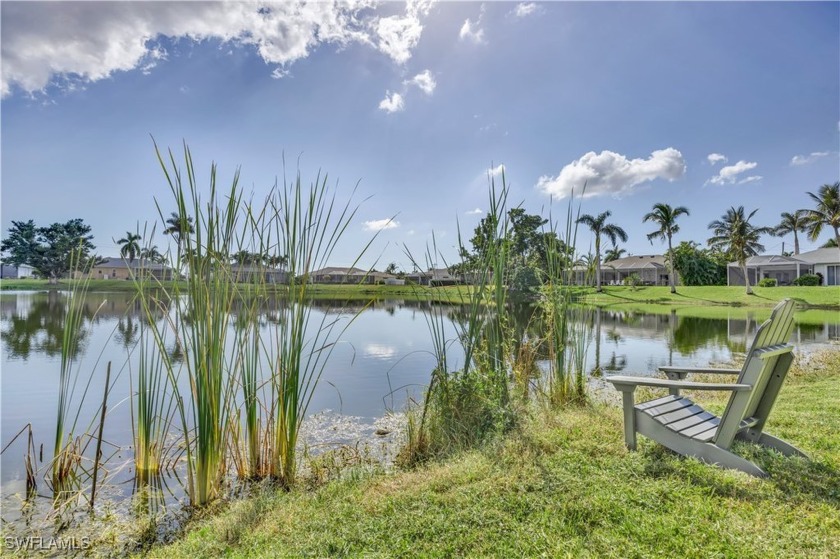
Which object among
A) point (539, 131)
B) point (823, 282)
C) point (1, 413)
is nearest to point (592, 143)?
point (539, 131)

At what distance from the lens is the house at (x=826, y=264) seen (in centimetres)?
3186

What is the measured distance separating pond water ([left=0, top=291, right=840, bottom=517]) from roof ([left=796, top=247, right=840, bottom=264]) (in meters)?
21.2

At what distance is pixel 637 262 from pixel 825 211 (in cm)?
1862

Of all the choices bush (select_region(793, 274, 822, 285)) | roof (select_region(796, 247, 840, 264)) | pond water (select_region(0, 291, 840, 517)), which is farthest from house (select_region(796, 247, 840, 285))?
pond water (select_region(0, 291, 840, 517))

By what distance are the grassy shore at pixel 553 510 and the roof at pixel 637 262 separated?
5005cm

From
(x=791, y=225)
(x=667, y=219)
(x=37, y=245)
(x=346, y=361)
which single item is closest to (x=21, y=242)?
(x=37, y=245)

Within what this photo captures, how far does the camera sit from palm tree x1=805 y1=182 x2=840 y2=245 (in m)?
31.1

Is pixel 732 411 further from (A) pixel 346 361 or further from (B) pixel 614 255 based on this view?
(B) pixel 614 255

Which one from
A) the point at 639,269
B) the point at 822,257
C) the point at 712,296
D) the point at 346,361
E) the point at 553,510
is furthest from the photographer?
the point at 639,269

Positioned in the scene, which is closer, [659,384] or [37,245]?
[659,384]

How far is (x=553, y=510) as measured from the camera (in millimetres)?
2070

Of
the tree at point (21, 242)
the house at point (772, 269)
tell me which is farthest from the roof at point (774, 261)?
the tree at point (21, 242)

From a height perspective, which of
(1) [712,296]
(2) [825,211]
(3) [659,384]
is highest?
(2) [825,211]

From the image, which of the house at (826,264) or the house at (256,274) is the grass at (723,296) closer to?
the house at (826,264)
